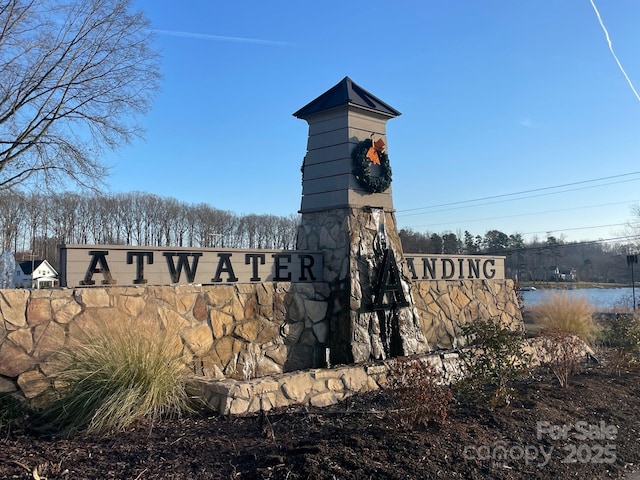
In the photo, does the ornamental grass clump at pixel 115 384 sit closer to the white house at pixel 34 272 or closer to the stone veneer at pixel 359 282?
the stone veneer at pixel 359 282

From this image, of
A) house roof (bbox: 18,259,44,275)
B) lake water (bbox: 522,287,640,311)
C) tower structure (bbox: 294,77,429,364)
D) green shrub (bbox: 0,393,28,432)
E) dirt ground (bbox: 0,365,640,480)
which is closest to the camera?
dirt ground (bbox: 0,365,640,480)

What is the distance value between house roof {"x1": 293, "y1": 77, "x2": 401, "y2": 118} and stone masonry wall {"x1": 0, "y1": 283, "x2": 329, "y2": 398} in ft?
10.2

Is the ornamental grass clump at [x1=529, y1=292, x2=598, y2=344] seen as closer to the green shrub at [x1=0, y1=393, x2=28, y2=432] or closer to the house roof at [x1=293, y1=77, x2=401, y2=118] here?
the house roof at [x1=293, y1=77, x2=401, y2=118]

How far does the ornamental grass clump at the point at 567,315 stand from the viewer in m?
13.1

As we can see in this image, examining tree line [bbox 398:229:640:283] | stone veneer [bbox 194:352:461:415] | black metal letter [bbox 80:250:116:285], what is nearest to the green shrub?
stone veneer [bbox 194:352:461:415]

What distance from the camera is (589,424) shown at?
545 centimetres

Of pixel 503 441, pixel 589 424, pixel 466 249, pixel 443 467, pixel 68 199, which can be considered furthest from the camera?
pixel 466 249

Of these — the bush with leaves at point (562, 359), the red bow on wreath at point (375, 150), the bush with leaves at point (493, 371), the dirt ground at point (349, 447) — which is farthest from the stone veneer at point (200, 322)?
the bush with leaves at point (562, 359)

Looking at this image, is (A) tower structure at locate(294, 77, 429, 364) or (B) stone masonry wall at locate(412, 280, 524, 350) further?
(B) stone masonry wall at locate(412, 280, 524, 350)

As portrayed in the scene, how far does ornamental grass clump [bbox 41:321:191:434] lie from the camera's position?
481 centimetres

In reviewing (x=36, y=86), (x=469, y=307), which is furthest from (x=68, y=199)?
(x=469, y=307)

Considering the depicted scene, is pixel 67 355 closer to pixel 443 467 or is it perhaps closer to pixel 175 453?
pixel 175 453

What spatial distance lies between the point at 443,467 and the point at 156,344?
10.2 feet

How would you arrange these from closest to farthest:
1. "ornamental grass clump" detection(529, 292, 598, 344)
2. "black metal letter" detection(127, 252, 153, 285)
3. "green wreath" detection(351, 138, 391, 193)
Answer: "black metal letter" detection(127, 252, 153, 285) < "green wreath" detection(351, 138, 391, 193) < "ornamental grass clump" detection(529, 292, 598, 344)
